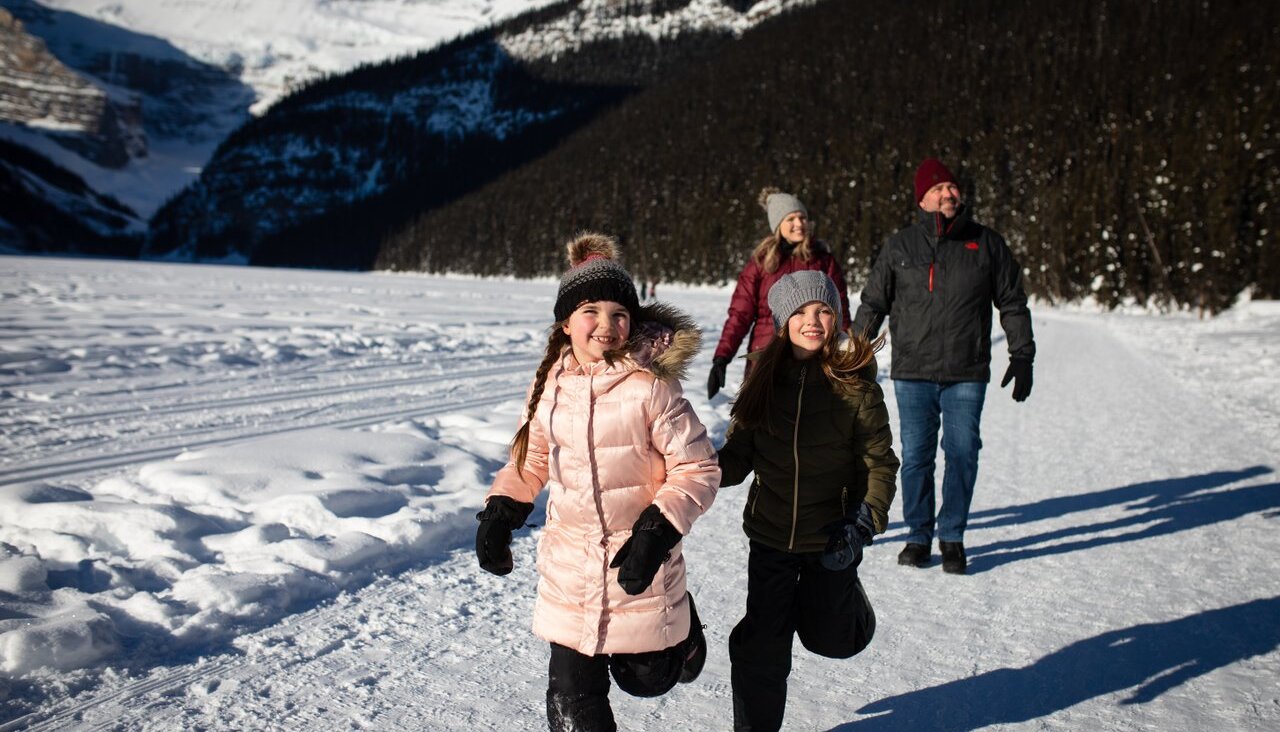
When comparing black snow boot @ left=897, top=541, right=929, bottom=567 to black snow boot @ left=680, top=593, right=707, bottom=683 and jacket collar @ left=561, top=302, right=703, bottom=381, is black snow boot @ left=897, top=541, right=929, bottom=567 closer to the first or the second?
black snow boot @ left=680, top=593, right=707, bottom=683

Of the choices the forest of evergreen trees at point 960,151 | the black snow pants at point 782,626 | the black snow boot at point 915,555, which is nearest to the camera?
the black snow pants at point 782,626

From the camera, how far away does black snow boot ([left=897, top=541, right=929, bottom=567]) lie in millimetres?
3609

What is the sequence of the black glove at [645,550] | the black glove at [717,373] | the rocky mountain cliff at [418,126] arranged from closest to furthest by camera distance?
the black glove at [645,550]
the black glove at [717,373]
the rocky mountain cliff at [418,126]

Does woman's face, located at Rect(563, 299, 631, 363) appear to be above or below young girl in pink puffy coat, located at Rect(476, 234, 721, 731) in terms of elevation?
above

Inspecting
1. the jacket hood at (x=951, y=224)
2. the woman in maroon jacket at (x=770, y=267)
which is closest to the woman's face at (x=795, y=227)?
the woman in maroon jacket at (x=770, y=267)

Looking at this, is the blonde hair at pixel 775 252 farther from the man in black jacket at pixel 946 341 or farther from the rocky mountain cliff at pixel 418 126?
the rocky mountain cliff at pixel 418 126

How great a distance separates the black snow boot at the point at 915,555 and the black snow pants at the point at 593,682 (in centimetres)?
207

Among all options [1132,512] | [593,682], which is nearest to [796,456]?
[593,682]

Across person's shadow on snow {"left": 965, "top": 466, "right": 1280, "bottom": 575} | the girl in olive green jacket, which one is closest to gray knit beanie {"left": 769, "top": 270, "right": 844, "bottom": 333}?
the girl in olive green jacket

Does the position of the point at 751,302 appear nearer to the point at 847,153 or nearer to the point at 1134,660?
the point at 1134,660

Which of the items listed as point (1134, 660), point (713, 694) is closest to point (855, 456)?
point (713, 694)

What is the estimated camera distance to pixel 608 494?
1884 millimetres

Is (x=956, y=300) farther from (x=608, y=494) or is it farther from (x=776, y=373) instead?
(x=608, y=494)

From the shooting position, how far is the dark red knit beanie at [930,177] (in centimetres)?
355
